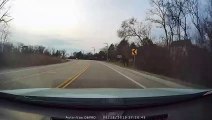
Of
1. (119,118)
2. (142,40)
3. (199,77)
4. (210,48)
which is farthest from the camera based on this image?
(142,40)

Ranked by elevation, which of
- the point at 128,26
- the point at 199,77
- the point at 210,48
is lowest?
the point at 199,77

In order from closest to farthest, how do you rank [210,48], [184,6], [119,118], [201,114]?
[119,118], [201,114], [210,48], [184,6]

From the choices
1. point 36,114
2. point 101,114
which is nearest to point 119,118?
point 101,114

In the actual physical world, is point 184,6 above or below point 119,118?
above

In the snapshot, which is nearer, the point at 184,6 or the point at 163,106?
the point at 163,106

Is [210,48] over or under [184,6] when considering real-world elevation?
under

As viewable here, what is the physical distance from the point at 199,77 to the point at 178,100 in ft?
88.3

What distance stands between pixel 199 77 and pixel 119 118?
2739 centimetres

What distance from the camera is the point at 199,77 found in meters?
30.9

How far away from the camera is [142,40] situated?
90562 mm

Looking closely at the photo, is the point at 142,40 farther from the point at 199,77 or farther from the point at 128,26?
the point at 199,77

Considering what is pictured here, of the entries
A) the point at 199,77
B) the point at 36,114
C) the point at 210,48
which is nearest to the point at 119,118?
the point at 36,114

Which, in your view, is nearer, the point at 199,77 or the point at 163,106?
the point at 163,106

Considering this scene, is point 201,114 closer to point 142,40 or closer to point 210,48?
point 210,48
